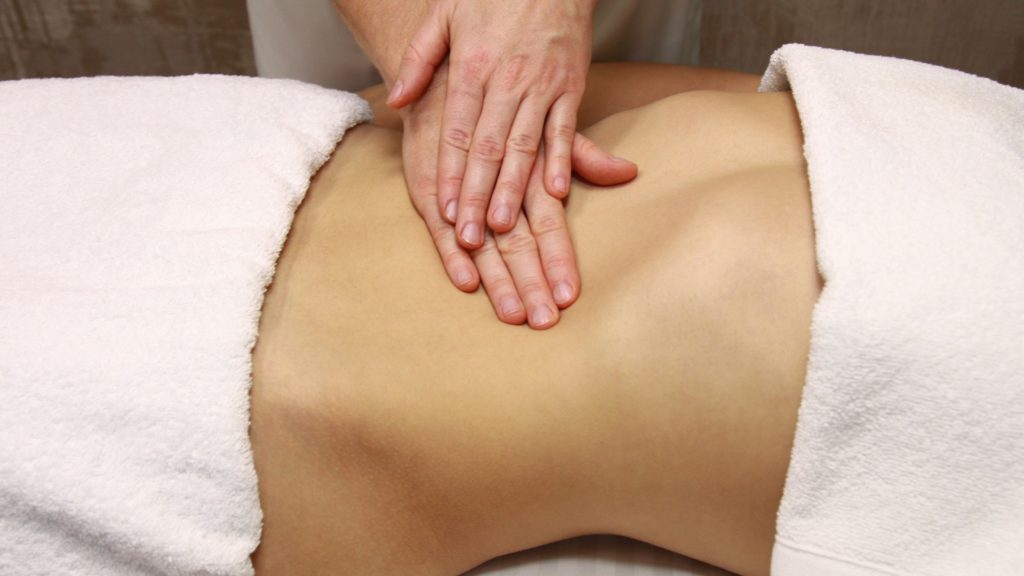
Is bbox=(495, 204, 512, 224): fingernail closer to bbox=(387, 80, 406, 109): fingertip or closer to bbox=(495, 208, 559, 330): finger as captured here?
bbox=(495, 208, 559, 330): finger

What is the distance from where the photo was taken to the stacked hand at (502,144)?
Result: 81cm

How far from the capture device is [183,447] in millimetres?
700

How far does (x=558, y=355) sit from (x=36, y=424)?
43cm

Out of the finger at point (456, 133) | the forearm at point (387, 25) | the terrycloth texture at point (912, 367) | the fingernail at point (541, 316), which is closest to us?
the terrycloth texture at point (912, 367)

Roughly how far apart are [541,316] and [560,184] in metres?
0.16

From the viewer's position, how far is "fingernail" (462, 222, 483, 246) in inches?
32.4

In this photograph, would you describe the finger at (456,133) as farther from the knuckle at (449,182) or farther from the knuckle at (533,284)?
the knuckle at (533,284)

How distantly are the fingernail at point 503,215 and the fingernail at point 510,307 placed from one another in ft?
0.33

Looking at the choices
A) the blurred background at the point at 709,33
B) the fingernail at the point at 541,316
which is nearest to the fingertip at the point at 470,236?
the fingernail at the point at 541,316

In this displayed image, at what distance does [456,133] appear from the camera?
2.92 feet

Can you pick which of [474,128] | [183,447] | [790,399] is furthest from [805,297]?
[183,447]

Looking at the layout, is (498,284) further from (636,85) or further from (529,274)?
(636,85)

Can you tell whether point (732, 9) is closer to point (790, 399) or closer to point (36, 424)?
point (790, 399)

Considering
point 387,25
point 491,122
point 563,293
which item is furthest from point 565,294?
point 387,25
